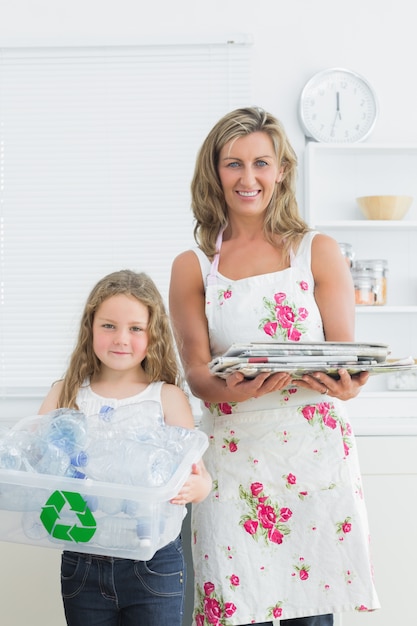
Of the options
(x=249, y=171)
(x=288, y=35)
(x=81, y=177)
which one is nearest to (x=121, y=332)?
(x=249, y=171)

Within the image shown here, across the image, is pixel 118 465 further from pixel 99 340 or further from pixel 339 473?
pixel 339 473

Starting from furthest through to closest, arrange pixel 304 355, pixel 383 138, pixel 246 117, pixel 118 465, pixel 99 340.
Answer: pixel 383 138 < pixel 246 117 < pixel 99 340 < pixel 304 355 < pixel 118 465

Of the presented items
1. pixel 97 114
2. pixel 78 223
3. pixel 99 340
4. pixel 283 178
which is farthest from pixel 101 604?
pixel 97 114

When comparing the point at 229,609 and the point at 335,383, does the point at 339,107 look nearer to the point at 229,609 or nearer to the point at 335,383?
the point at 335,383

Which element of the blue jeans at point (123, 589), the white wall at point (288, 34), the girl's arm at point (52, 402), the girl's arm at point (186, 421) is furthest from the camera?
the white wall at point (288, 34)

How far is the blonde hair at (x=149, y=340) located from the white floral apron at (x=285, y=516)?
7.3 inches

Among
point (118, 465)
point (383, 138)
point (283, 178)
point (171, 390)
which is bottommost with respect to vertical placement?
point (118, 465)

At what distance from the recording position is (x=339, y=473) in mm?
1642

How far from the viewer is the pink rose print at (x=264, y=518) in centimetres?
164

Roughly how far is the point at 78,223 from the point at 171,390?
64.7 inches

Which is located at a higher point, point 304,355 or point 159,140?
point 159,140

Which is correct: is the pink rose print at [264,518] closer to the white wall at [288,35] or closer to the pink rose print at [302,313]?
the pink rose print at [302,313]

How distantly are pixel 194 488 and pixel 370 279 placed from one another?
1731mm

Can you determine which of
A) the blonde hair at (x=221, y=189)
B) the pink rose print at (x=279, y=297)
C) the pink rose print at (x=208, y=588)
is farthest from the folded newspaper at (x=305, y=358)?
the pink rose print at (x=208, y=588)
